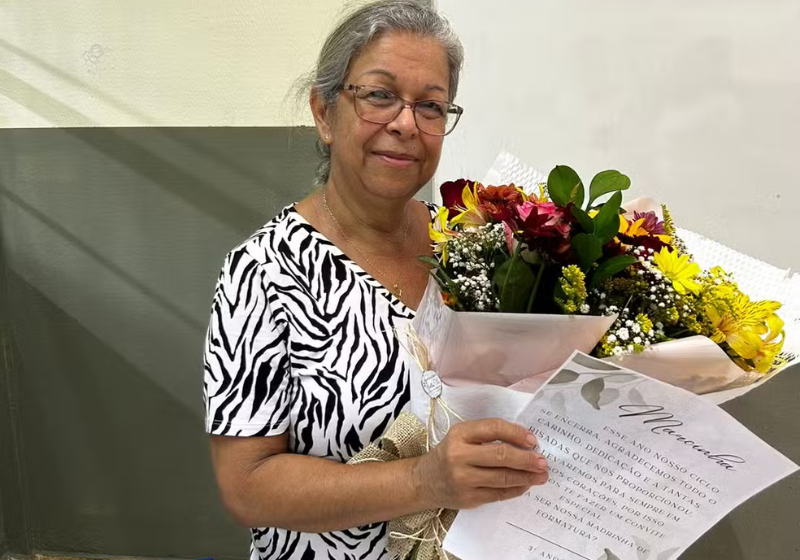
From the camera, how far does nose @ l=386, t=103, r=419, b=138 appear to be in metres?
1.03

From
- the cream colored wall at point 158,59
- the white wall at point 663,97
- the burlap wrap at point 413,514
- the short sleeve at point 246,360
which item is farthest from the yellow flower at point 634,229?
the cream colored wall at point 158,59

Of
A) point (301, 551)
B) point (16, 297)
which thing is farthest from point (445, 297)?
point (16, 297)

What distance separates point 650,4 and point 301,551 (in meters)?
1.56

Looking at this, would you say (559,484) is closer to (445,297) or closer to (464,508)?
(464,508)

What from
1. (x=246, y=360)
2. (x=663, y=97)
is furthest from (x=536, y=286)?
(x=663, y=97)

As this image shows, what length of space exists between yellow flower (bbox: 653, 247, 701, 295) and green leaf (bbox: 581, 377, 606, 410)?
15 centimetres

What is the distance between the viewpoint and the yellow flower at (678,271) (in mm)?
757

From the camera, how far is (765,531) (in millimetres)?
1845

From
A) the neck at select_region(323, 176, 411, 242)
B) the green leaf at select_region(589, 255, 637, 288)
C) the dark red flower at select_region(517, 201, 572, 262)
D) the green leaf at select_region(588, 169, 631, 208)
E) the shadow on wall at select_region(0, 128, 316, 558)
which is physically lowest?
the shadow on wall at select_region(0, 128, 316, 558)

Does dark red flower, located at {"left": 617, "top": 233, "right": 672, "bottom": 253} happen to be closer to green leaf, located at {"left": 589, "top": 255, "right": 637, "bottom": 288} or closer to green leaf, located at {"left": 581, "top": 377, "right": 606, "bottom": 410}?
green leaf, located at {"left": 589, "top": 255, "right": 637, "bottom": 288}

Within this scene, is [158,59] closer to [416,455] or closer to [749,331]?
[416,455]

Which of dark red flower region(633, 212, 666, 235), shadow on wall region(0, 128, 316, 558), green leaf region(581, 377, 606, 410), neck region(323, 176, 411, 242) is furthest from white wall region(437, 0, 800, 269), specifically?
green leaf region(581, 377, 606, 410)

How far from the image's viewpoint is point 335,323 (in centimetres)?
105

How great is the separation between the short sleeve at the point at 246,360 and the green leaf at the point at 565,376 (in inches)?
19.0
